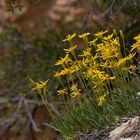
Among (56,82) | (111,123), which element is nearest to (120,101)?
(111,123)

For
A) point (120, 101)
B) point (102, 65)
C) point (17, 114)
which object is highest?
point (102, 65)

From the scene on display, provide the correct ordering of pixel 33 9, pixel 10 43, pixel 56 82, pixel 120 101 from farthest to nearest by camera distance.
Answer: pixel 33 9 → pixel 10 43 → pixel 56 82 → pixel 120 101

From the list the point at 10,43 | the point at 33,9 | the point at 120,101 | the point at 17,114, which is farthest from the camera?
the point at 33,9

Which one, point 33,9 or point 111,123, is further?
point 33,9

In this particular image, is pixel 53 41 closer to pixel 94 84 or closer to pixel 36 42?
pixel 36 42

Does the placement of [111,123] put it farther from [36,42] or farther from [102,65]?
[36,42]

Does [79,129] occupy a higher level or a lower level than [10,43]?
lower

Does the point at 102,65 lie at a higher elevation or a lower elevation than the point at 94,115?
higher

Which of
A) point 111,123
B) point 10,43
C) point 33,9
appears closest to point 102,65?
point 111,123

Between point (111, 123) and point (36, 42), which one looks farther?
point (36, 42)
